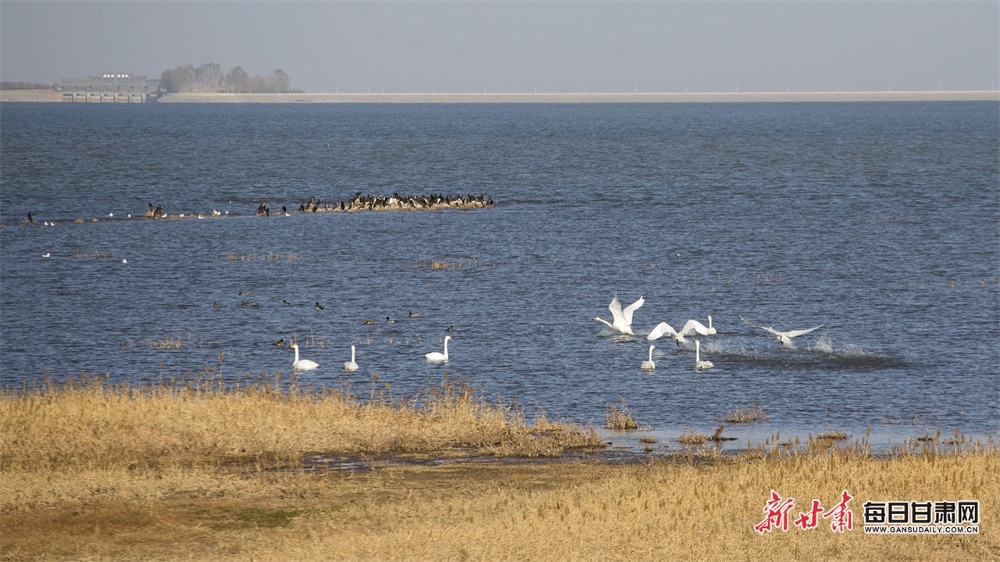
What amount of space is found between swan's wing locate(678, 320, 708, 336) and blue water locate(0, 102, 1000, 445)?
364mm

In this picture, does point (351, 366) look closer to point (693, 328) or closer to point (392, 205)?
point (693, 328)

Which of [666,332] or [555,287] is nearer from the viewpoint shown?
[666,332]

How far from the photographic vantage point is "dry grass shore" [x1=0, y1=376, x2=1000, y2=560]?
13172 mm

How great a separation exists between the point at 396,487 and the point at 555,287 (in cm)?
2358

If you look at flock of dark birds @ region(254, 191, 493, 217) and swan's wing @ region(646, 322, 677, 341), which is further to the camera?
flock of dark birds @ region(254, 191, 493, 217)

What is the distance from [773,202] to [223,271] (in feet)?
127

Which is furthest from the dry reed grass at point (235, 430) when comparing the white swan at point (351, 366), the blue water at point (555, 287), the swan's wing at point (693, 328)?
the swan's wing at point (693, 328)

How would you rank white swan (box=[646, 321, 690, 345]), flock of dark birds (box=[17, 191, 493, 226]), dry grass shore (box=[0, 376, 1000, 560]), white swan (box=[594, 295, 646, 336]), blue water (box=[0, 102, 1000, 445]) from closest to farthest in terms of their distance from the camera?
dry grass shore (box=[0, 376, 1000, 560]), blue water (box=[0, 102, 1000, 445]), white swan (box=[646, 321, 690, 345]), white swan (box=[594, 295, 646, 336]), flock of dark birds (box=[17, 191, 493, 226])

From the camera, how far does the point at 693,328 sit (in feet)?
99.2

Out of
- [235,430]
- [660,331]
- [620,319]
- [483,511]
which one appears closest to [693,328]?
[660,331]

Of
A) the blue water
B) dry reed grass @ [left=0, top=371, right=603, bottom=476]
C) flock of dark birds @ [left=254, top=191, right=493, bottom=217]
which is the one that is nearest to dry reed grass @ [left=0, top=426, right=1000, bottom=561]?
dry reed grass @ [left=0, top=371, right=603, bottom=476]

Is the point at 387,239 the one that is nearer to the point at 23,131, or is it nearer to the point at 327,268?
the point at 327,268

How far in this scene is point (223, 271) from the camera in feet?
137

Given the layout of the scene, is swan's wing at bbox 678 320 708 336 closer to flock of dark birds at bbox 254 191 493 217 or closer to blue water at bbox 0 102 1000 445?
blue water at bbox 0 102 1000 445
